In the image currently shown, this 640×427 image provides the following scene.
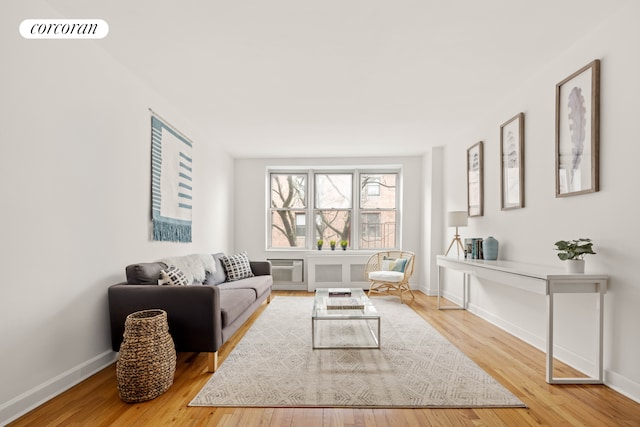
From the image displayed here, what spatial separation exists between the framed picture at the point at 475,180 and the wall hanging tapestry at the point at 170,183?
373 centimetres

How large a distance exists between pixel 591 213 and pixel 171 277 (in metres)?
3.43

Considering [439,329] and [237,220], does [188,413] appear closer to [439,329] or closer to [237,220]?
[439,329]

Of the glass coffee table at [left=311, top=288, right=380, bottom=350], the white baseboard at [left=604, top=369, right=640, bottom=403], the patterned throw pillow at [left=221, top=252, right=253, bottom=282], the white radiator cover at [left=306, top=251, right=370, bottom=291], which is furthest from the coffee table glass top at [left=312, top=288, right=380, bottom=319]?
the white radiator cover at [left=306, top=251, right=370, bottom=291]

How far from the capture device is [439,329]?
3936 millimetres

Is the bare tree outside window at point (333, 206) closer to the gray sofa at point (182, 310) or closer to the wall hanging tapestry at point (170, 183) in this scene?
the wall hanging tapestry at point (170, 183)

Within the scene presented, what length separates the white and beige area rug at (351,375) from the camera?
89.1 inches

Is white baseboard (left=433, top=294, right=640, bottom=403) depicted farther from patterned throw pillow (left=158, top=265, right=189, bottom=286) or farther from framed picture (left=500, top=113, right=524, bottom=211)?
patterned throw pillow (left=158, top=265, right=189, bottom=286)

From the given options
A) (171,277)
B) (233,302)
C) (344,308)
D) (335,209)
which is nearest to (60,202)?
(171,277)

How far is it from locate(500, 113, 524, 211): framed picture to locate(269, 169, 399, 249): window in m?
3.11

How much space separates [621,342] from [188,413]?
2851 millimetres

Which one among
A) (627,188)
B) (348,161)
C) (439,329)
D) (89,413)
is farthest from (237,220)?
(627,188)

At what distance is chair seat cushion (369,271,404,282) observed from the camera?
5.44m

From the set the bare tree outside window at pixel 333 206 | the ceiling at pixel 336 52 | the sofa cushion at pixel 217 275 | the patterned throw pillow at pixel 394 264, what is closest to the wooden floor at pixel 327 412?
the sofa cushion at pixel 217 275

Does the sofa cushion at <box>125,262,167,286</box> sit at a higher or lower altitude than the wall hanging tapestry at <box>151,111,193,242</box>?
lower
